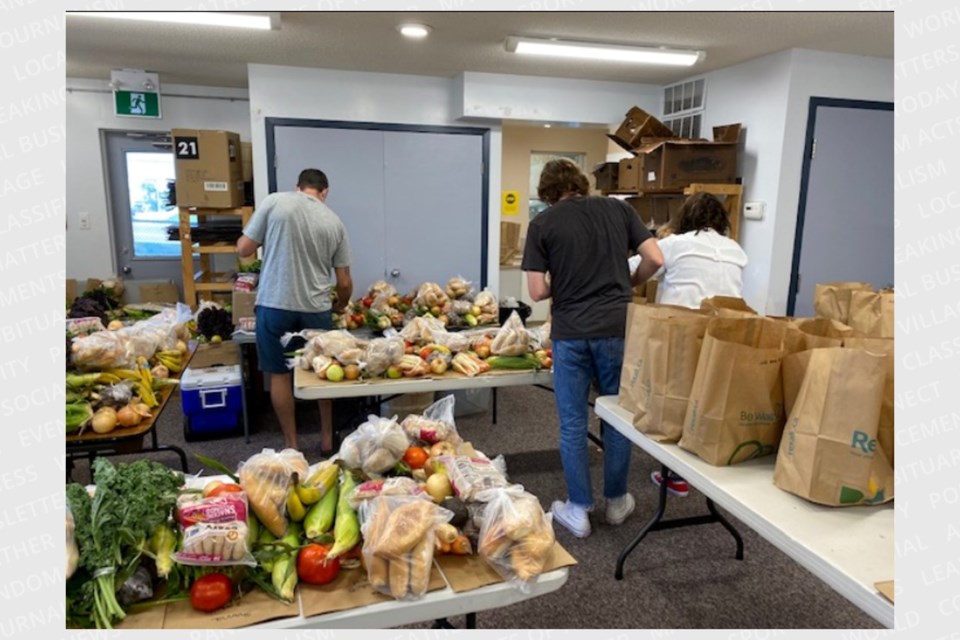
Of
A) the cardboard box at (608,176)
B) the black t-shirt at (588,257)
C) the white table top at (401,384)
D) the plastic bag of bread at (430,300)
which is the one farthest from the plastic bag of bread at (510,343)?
the cardboard box at (608,176)

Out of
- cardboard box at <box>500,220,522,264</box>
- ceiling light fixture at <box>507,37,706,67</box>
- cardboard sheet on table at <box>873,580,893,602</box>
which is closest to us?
cardboard sheet on table at <box>873,580,893,602</box>

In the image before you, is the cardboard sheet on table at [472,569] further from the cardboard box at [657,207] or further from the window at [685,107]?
the window at [685,107]

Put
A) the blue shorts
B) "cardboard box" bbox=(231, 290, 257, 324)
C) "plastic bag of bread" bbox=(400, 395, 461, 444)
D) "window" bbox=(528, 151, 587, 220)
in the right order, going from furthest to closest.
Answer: "window" bbox=(528, 151, 587, 220)
"cardboard box" bbox=(231, 290, 257, 324)
the blue shorts
"plastic bag of bread" bbox=(400, 395, 461, 444)

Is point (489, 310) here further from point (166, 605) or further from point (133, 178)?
point (133, 178)

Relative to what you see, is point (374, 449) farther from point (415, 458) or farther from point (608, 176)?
point (608, 176)

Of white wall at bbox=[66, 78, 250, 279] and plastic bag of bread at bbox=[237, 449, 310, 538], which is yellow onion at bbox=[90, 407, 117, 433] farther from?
white wall at bbox=[66, 78, 250, 279]

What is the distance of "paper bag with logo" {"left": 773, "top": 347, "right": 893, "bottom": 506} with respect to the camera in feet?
4.05

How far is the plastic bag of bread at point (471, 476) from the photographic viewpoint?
1362mm

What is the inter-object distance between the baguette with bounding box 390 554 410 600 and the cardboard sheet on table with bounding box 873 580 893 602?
2.80 feet

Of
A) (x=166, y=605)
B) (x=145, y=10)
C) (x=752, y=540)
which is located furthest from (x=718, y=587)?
(x=145, y=10)

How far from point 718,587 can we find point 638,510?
23.5 inches

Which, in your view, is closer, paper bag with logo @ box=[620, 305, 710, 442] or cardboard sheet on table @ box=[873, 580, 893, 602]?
cardboard sheet on table @ box=[873, 580, 893, 602]

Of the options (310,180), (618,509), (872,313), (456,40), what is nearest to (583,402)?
(618,509)

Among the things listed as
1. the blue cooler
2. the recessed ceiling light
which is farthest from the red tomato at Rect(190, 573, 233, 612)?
the recessed ceiling light
